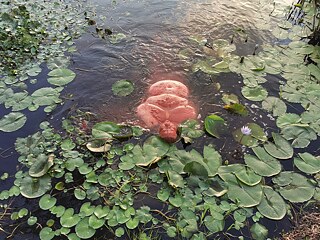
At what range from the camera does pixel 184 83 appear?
414cm

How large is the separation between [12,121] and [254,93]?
2853 mm

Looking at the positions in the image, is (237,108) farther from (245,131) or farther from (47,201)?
(47,201)

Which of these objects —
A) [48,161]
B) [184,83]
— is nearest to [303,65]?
[184,83]

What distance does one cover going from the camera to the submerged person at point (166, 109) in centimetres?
333

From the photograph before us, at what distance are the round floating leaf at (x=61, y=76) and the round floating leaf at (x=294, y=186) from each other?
270 cm

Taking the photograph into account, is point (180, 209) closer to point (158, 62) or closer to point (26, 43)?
point (158, 62)

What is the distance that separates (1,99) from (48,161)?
125 cm

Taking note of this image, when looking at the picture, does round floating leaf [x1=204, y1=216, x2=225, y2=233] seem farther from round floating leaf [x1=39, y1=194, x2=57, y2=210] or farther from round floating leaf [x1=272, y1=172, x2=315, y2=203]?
round floating leaf [x1=39, y1=194, x2=57, y2=210]

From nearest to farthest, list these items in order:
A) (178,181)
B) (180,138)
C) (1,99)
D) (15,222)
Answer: (15,222)
(178,181)
(180,138)
(1,99)

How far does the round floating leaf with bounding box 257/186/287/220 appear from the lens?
269 cm

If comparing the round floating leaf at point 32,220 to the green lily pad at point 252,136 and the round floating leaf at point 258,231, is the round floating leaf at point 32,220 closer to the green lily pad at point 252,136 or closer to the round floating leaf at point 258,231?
the round floating leaf at point 258,231

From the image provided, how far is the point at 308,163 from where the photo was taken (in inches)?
124

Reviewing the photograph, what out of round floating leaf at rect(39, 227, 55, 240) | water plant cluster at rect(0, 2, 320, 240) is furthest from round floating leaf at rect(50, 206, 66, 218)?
round floating leaf at rect(39, 227, 55, 240)

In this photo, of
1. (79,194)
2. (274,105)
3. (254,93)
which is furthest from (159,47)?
(79,194)
